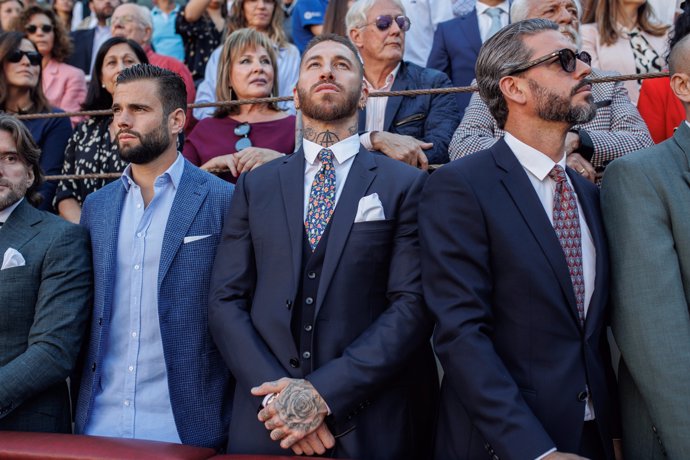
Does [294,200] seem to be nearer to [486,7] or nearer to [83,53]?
[486,7]

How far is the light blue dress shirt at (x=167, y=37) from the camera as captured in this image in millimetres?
7922

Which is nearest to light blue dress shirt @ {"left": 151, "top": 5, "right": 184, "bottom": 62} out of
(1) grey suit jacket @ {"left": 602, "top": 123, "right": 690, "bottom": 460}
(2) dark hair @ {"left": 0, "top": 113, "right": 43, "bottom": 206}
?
(2) dark hair @ {"left": 0, "top": 113, "right": 43, "bottom": 206}

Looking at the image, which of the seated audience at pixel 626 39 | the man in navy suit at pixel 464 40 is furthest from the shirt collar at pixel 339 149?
the seated audience at pixel 626 39

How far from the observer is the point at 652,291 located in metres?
2.83

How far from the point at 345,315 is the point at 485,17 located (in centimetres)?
333

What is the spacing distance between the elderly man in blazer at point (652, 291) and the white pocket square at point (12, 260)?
7.64 feet

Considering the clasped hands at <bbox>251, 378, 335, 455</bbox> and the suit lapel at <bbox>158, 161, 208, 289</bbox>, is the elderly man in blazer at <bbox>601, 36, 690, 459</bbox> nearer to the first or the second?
the clasped hands at <bbox>251, 378, 335, 455</bbox>

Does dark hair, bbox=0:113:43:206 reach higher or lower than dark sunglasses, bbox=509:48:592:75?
lower

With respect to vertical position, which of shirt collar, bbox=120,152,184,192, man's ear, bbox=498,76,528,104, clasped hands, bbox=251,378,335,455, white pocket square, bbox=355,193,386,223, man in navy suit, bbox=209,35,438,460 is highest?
man's ear, bbox=498,76,528,104

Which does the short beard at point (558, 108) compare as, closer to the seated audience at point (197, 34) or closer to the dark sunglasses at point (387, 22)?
the dark sunglasses at point (387, 22)

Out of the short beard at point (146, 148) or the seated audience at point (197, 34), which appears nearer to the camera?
the short beard at point (146, 148)

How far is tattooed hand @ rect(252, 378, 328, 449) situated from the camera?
9.70ft

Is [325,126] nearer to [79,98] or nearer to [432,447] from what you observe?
[432,447]

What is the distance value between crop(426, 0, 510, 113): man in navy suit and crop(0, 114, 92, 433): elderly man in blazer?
277 cm
